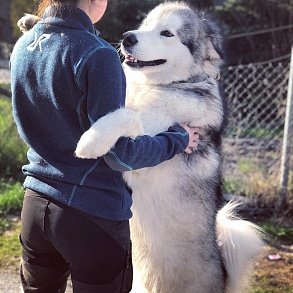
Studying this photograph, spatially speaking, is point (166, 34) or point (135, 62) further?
point (166, 34)

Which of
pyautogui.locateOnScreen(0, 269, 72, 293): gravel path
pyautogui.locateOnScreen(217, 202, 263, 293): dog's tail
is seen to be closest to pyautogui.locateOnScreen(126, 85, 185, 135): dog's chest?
pyautogui.locateOnScreen(217, 202, 263, 293): dog's tail

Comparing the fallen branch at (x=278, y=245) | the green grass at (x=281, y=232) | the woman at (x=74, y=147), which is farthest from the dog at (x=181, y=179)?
the green grass at (x=281, y=232)

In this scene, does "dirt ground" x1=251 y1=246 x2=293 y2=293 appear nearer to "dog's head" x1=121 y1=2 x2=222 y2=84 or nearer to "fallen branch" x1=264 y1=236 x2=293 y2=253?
"fallen branch" x1=264 y1=236 x2=293 y2=253

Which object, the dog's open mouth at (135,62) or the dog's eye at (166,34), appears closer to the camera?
the dog's open mouth at (135,62)

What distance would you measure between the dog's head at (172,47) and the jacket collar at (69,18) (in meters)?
0.73

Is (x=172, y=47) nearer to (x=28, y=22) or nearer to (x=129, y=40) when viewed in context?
(x=129, y=40)

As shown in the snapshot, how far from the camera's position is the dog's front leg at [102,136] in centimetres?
148

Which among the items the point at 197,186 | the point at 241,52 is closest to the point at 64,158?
the point at 197,186

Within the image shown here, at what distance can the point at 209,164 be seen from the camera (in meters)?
2.44

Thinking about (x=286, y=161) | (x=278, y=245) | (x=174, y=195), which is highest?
(x=174, y=195)

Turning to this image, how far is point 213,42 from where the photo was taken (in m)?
2.58

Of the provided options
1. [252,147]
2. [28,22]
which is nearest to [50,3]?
→ [28,22]

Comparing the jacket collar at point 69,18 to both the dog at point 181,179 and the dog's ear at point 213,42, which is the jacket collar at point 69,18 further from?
the dog's ear at point 213,42

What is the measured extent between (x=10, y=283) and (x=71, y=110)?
1958 mm
